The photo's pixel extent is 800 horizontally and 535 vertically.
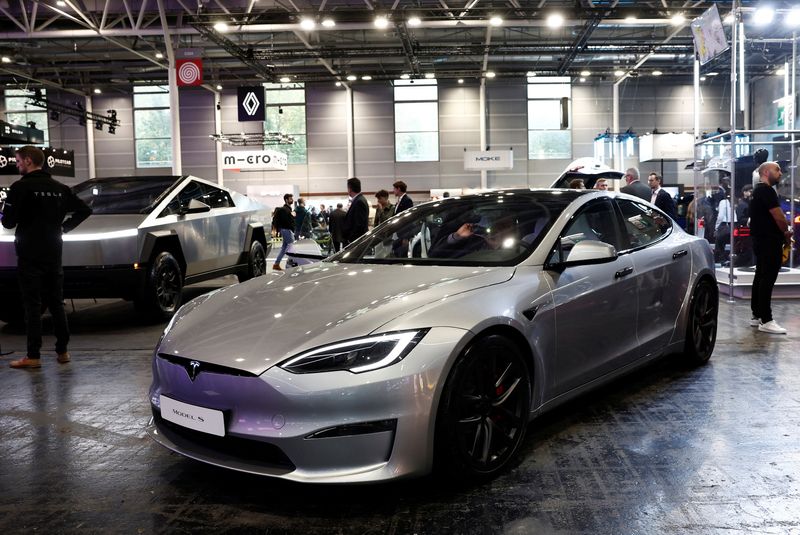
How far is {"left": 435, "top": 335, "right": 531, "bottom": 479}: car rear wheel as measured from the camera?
2.43 m

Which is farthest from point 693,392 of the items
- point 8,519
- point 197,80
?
point 197,80

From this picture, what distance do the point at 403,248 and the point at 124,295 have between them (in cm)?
400

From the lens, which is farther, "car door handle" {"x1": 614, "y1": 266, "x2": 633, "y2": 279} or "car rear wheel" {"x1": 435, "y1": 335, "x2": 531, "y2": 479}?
"car door handle" {"x1": 614, "y1": 266, "x2": 633, "y2": 279}

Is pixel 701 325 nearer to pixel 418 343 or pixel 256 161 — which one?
pixel 418 343

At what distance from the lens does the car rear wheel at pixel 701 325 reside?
438 centimetres

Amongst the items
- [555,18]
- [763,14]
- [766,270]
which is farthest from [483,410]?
[555,18]

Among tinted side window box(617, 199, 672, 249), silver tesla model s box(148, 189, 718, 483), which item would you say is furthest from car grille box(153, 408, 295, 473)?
tinted side window box(617, 199, 672, 249)

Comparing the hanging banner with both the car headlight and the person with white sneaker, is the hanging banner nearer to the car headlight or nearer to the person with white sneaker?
the person with white sneaker

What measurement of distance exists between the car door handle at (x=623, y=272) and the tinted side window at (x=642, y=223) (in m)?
0.25

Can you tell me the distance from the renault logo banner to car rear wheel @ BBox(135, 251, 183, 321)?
46.5ft

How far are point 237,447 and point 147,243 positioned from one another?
463 centimetres

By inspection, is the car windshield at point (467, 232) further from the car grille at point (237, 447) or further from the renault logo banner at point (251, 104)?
the renault logo banner at point (251, 104)

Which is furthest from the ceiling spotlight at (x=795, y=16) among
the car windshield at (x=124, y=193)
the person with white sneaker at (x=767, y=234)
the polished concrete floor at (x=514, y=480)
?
the car windshield at (x=124, y=193)

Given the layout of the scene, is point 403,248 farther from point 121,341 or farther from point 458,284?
point 121,341
